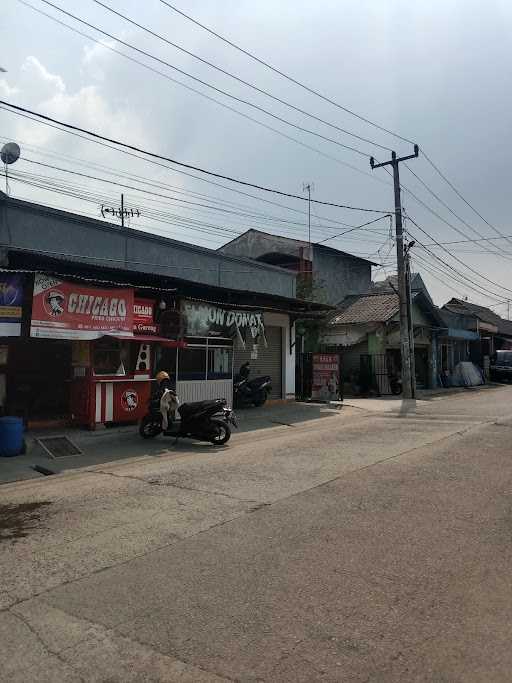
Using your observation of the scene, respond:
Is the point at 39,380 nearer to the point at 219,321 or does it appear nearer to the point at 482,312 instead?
the point at 219,321

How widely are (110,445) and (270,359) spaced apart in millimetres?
9872

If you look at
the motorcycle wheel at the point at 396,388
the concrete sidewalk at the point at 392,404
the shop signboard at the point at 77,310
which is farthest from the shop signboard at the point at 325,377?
the shop signboard at the point at 77,310

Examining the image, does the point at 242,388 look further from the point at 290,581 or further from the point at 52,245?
the point at 290,581

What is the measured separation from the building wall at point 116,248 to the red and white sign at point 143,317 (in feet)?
8.29

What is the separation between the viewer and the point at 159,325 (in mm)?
15047

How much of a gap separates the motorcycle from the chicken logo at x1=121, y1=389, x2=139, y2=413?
505cm

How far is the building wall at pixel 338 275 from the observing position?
37.3m

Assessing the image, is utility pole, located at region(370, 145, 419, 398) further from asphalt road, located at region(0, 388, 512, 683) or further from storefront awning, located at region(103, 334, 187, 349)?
asphalt road, located at region(0, 388, 512, 683)

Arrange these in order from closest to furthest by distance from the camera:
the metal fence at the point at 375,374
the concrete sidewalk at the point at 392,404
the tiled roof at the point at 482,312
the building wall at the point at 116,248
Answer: the building wall at the point at 116,248 < the concrete sidewalk at the point at 392,404 < the metal fence at the point at 375,374 < the tiled roof at the point at 482,312

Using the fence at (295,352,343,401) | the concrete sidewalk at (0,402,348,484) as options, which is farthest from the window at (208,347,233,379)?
the fence at (295,352,343,401)

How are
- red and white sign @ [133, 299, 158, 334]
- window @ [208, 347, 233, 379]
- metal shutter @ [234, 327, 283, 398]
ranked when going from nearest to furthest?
red and white sign @ [133, 299, 158, 334] → window @ [208, 347, 233, 379] → metal shutter @ [234, 327, 283, 398]

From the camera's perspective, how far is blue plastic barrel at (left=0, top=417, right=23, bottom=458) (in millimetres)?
10766

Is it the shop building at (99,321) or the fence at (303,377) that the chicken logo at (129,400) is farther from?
the fence at (303,377)

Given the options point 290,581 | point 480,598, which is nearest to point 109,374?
point 290,581
